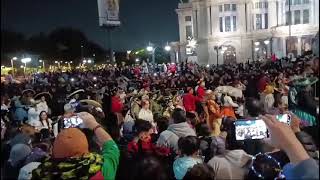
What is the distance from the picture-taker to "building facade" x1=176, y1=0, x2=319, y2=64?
7938 cm

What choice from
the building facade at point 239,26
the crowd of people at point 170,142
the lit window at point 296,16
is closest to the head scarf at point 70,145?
the crowd of people at point 170,142

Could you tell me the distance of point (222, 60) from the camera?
8250 cm

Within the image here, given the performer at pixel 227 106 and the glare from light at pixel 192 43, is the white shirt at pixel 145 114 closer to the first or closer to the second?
the performer at pixel 227 106

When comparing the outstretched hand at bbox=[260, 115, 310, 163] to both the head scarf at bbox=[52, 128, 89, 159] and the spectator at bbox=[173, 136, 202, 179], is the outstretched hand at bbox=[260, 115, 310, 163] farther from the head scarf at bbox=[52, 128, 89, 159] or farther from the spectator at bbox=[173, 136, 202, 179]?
the spectator at bbox=[173, 136, 202, 179]

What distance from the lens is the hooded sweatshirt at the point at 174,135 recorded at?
771cm

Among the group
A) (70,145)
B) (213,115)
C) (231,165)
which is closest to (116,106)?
(213,115)

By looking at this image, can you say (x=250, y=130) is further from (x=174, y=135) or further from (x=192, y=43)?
(x=192, y=43)

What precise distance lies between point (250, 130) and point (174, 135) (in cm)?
140

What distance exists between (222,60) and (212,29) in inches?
230

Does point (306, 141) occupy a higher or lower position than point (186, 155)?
higher

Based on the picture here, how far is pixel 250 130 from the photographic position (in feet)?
22.4

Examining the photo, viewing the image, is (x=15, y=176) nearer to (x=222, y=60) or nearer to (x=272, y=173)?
(x=272, y=173)

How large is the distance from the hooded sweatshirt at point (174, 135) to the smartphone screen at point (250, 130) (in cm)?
96

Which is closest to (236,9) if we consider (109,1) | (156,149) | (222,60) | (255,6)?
(255,6)
